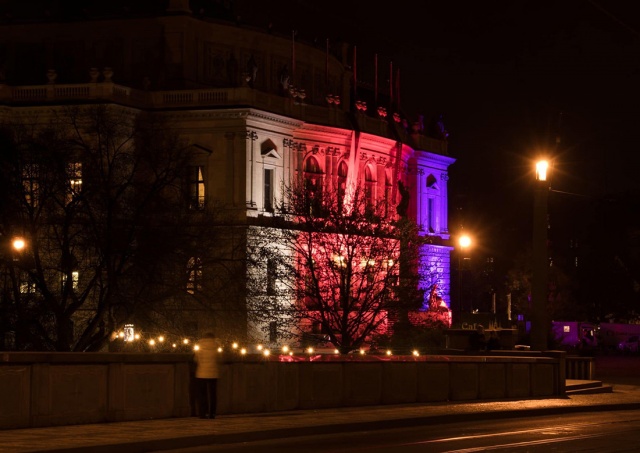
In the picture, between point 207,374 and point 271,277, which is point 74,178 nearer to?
point 271,277

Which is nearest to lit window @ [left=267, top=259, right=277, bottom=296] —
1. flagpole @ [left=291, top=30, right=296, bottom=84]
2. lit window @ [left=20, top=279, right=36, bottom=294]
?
lit window @ [left=20, top=279, right=36, bottom=294]

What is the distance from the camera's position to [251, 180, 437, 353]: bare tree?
2876 inches

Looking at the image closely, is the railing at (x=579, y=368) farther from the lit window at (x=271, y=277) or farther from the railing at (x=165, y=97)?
the railing at (x=165, y=97)

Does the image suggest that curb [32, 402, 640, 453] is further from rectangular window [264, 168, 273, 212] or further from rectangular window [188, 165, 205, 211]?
rectangular window [264, 168, 273, 212]

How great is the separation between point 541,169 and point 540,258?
259cm

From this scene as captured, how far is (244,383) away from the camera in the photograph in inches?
1221

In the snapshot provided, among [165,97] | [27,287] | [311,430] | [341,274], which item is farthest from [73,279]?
[311,430]

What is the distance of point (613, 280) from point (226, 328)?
2841 inches

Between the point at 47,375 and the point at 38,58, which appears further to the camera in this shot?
the point at 38,58

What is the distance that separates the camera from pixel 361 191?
297 feet

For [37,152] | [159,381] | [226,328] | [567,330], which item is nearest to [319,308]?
[226,328]

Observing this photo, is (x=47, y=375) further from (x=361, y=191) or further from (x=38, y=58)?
(x=38, y=58)

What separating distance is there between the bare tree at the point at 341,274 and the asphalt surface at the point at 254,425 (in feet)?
111

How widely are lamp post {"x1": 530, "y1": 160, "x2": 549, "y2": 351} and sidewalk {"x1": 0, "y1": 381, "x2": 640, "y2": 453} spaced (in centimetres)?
296
